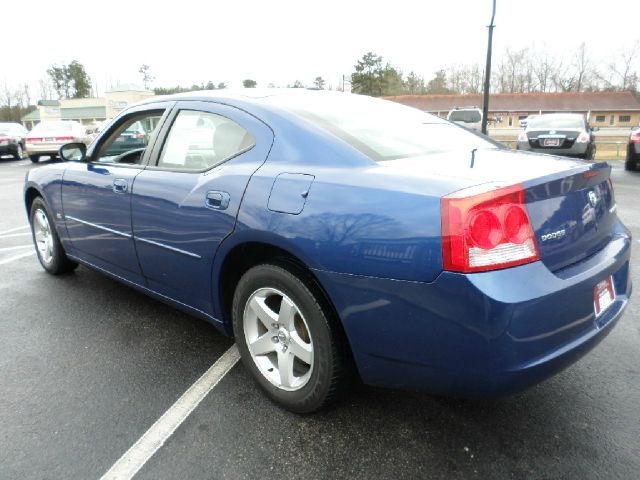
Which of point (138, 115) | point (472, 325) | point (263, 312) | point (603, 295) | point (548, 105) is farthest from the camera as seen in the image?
point (548, 105)

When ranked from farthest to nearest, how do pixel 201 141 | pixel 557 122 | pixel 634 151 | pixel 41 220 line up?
1. pixel 557 122
2. pixel 634 151
3. pixel 41 220
4. pixel 201 141

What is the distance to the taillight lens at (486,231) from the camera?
69.5 inches

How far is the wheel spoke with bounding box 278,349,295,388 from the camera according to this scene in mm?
2412

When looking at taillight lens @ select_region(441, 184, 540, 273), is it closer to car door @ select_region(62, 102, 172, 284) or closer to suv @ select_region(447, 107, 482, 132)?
car door @ select_region(62, 102, 172, 284)

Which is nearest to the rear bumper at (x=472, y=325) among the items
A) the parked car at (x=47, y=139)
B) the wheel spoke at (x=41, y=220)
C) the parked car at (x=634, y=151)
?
the wheel spoke at (x=41, y=220)

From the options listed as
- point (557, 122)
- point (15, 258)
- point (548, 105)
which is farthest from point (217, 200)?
point (548, 105)

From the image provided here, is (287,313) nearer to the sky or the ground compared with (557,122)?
nearer to the ground

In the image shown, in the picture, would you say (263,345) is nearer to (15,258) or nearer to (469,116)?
(15,258)

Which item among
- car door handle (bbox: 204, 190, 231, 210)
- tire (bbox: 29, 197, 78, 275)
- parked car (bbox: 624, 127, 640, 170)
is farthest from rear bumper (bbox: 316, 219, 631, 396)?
parked car (bbox: 624, 127, 640, 170)

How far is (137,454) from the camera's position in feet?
7.08

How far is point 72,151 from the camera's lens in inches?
164

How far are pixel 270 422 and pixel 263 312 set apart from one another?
507mm

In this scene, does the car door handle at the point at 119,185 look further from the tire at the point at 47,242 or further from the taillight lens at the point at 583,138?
the taillight lens at the point at 583,138

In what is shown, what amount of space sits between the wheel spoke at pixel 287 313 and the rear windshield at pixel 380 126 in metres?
0.75
